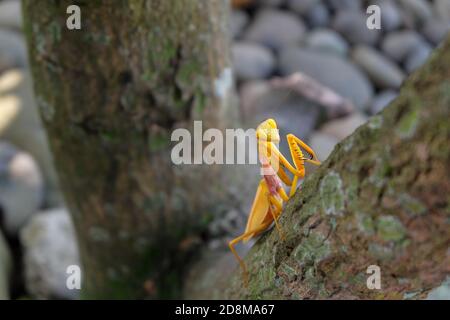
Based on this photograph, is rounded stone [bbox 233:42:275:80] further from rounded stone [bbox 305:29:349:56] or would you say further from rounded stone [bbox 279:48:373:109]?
rounded stone [bbox 305:29:349:56]

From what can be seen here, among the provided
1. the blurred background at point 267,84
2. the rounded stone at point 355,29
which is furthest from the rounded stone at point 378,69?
the rounded stone at point 355,29

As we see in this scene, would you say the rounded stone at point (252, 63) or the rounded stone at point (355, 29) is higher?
the rounded stone at point (355, 29)

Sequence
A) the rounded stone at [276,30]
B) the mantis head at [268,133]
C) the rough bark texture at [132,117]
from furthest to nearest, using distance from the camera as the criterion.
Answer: the rounded stone at [276,30], the rough bark texture at [132,117], the mantis head at [268,133]

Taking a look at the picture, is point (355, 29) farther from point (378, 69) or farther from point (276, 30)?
point (276, 30)

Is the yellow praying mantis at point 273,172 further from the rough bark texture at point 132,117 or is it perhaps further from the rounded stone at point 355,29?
the rounded stone at point 355,29

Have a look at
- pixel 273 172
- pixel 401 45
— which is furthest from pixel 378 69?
pixel 273 172

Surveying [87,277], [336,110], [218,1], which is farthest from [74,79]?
[336,110]
